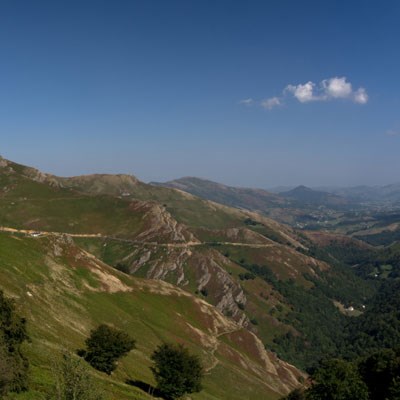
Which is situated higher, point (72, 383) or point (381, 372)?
point (72, 383)

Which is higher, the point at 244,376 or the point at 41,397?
the point at 41,397

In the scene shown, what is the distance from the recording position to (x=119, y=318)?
4724 inches

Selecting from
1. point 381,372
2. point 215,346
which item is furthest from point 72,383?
point 215,346

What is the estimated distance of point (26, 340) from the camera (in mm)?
63844

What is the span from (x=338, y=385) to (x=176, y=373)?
29300 millimetres

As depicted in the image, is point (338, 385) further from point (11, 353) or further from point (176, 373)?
point (11, 353)

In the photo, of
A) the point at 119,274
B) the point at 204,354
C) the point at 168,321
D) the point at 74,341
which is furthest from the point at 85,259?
the point at 74,341

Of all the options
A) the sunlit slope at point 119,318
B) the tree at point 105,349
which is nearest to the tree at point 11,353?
the sunlit slope at point 119,318

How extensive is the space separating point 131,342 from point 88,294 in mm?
46775

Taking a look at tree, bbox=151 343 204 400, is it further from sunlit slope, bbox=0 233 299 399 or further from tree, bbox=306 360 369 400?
tree, bbox=306 360 369 400

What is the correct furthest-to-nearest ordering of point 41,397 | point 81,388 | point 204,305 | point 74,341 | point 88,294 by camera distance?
point 204,305 < point 88,294 < point 74,341 < point 41,397 < point 81,388

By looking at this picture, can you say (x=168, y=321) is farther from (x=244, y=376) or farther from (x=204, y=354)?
(x=244, y=376)

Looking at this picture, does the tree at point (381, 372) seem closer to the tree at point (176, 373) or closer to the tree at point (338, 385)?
the tree at point (338, 385)

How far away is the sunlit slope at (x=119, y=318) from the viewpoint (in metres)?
80.2
